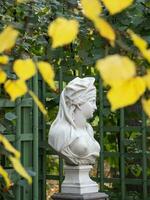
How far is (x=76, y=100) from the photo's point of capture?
4.08m

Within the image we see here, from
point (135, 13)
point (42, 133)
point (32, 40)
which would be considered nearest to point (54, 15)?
point (32, 40)

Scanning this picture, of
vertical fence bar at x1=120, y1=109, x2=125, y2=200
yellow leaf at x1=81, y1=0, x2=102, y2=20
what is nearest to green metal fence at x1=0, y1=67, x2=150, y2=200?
vertical fence bar at x1=120, y1=109, x2=125, y2=200

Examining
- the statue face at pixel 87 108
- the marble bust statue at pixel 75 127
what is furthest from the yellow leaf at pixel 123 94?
the statue face at pixel 87 108

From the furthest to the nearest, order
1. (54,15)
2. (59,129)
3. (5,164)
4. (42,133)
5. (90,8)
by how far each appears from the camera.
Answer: (42,133) < (54,15) < (5,164) < (59,129) < (90,8)

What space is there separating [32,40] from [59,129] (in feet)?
3.65

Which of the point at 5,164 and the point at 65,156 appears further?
the point at 5,164

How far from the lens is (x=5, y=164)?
14.6 feet

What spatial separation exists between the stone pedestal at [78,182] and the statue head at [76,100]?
309mm

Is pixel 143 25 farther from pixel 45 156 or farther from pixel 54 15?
pixel 45 156

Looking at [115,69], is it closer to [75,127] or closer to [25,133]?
[75,127]

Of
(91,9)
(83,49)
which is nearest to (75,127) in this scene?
(83,49)

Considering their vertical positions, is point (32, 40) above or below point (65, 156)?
above

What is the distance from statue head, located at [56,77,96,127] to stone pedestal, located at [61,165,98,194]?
1.01ft

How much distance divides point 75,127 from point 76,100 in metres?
0.18
